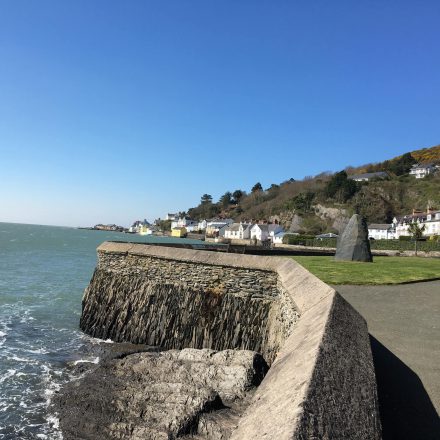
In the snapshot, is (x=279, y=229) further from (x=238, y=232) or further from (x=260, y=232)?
(x=238, y=232)

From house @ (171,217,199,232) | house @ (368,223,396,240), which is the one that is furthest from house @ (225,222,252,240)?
house @ (171,217,199,232)

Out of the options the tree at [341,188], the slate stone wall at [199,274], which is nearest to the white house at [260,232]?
the tree at [341,188]

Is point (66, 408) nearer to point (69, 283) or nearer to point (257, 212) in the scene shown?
point (69, 283)

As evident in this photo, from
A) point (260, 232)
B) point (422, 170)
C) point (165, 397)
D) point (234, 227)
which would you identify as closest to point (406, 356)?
point (165, 397)

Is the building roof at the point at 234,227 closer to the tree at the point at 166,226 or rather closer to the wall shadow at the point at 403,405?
the tree at the point at 166,226

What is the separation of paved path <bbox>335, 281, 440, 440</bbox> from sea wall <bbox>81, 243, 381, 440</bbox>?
755 mm

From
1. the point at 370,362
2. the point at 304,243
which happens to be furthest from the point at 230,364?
the point at 304,243

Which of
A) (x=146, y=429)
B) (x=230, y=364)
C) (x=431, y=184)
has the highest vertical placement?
(x=431, y=184)

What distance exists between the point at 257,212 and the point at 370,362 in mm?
136465

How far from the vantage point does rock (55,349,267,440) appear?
21.0 ft

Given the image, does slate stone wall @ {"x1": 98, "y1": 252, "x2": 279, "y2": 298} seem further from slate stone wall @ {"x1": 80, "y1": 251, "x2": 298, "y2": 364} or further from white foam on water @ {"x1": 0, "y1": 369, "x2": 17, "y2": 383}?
white foam on water @ {"x1": 0, "y1": 369, "x2": 17, "y2": 383}

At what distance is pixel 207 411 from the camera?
6.54m

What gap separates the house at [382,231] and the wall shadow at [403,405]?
8537 cm

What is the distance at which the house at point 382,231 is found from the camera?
85375 millimetres
